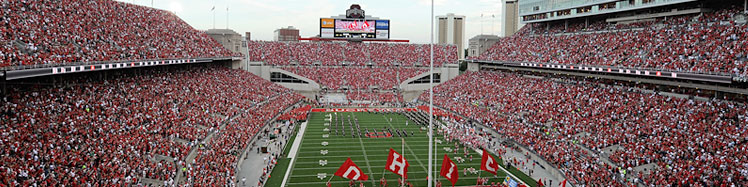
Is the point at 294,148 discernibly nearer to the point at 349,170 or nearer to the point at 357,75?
the point at 349,170

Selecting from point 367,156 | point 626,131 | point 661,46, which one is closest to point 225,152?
point 367,156

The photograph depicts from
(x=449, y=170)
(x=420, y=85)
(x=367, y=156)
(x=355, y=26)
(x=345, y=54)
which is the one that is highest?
(x=355, y=26)

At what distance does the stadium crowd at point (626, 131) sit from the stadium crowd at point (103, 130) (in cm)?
1532

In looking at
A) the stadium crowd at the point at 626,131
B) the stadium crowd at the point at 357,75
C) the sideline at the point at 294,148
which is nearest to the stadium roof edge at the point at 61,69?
the sideline at the point at 294,148

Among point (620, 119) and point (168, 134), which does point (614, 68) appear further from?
point (168, 134)

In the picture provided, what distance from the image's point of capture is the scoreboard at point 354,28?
55312 millimetres

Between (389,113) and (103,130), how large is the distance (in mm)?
24914

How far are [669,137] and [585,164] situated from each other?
12.3 feet

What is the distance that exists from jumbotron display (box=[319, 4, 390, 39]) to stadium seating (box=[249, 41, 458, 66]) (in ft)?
7.29

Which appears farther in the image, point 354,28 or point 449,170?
point 354,28

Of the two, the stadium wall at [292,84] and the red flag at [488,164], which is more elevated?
the stadium wall at [292,84]

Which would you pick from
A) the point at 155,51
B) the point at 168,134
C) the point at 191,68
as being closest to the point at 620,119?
the point at 168,134

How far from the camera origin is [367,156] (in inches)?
938

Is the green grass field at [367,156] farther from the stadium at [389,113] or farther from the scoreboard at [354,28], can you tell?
the scoreboard at [354,28]
